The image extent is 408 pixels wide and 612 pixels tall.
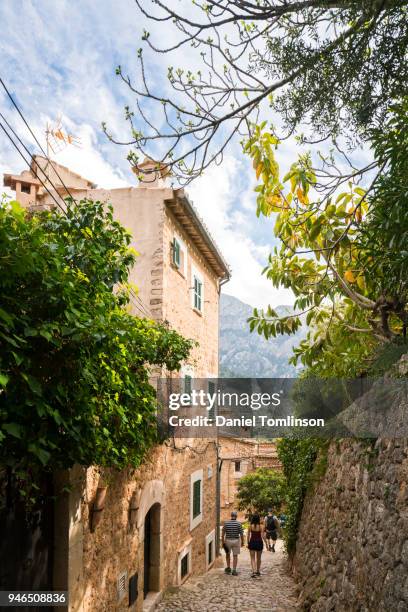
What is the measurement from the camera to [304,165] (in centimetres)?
531

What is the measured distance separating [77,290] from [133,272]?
255 inches

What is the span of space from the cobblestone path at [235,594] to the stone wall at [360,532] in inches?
26.3

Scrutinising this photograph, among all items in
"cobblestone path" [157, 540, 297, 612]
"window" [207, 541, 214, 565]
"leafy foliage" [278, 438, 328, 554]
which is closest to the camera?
"cobblestone path" [157, 540, 297, 612]

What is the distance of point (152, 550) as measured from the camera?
9492 millimetres

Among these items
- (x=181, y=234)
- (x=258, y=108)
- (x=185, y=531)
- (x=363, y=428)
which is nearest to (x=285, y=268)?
(x=363, y=428)

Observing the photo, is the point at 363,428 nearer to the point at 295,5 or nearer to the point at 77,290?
the point at 77,290

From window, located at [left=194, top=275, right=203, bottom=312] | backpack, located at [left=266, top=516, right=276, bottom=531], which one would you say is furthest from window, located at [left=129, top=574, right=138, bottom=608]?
backpack, located at [left=266, top=516, right=276, bottom=531]

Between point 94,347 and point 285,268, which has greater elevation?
point 285,268

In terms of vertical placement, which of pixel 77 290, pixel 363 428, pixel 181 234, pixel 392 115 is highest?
pixel 181 234

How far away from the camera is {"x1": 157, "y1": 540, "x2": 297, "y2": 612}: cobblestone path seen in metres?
8.70

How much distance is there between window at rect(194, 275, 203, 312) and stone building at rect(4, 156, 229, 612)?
0.09 feet

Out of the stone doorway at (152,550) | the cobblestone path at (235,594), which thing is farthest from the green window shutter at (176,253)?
the cobblestone path at (235,594)

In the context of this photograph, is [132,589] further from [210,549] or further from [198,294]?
[210,549]

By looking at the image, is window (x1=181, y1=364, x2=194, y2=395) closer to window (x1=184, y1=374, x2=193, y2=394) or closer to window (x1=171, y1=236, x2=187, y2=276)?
window (x1=184, y1=374, x2=193, y2=394)
